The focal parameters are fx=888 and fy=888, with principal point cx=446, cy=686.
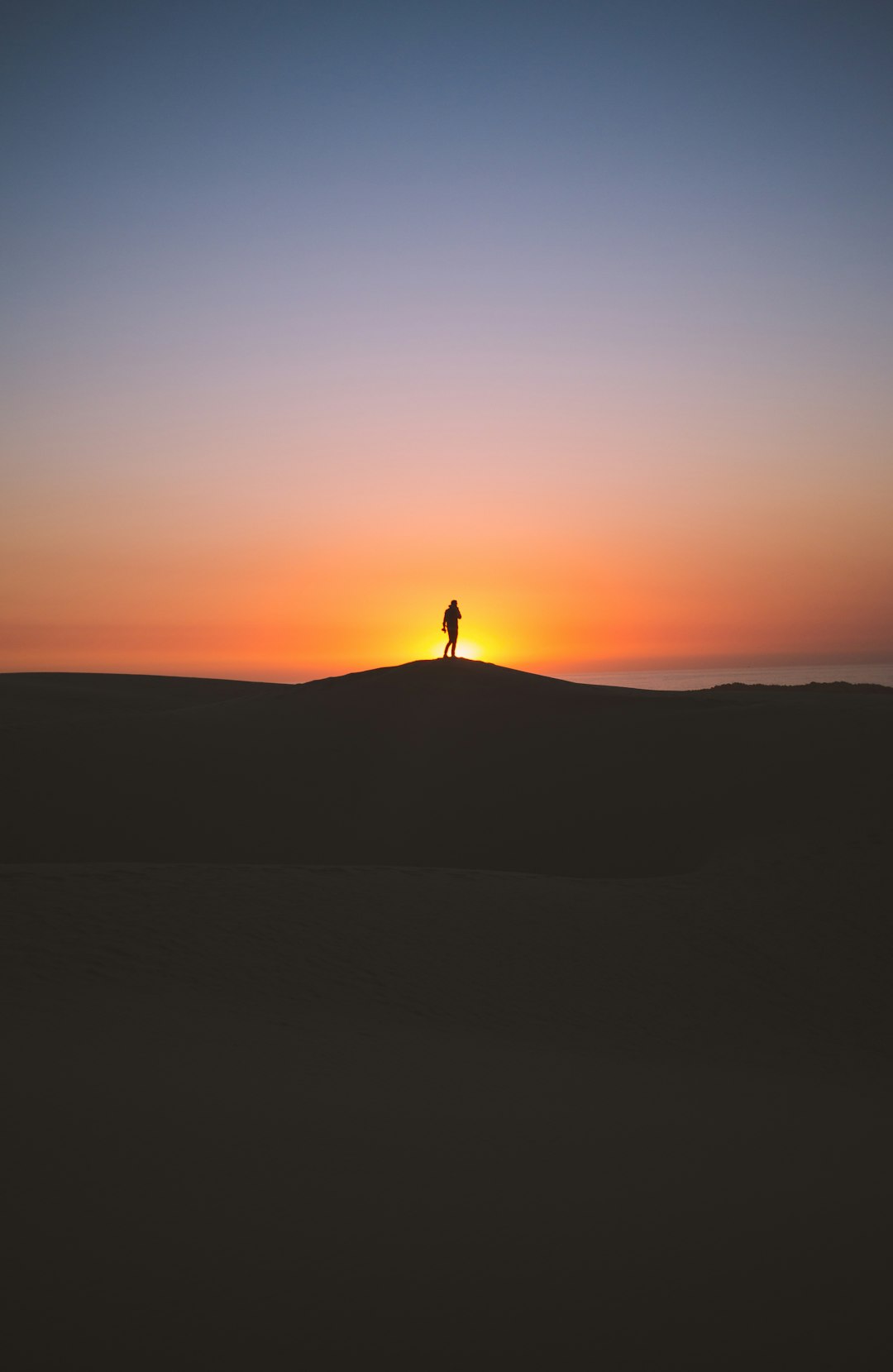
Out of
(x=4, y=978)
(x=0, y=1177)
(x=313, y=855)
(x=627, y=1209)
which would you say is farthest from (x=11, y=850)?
(x=627, y=1209)

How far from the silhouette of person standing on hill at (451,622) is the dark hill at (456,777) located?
982 mm

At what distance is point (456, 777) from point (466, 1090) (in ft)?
31.4

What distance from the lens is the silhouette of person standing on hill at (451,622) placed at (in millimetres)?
17688

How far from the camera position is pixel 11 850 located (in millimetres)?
11641

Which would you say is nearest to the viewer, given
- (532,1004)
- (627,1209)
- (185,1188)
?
(185,1188)

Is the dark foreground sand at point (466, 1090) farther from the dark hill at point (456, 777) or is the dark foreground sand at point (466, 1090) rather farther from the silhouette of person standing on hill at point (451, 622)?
the silhouette of person standing on hill at point (451, 622)

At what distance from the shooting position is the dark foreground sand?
9.26 ft

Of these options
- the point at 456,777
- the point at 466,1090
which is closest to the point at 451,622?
the point at 456,777

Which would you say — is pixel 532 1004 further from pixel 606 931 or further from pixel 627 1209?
pixel 627 1209

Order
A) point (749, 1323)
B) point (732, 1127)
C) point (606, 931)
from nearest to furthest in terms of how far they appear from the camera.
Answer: point (749, 1323) → point (732, 1127) → point (606, 931)

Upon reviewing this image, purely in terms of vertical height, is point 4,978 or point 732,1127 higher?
Answer: point 4,978

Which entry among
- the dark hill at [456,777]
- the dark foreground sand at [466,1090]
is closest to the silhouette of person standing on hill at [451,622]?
the dark hill at [456,777]

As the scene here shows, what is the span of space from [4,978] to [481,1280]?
134 inches

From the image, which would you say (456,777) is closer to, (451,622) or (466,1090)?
(451,622)
